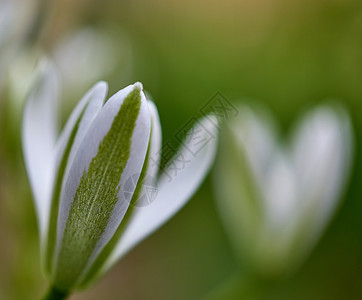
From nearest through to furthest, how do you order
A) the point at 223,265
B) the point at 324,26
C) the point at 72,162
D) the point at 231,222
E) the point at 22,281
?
the point at 72,162 < the point at 22,281 < the point at 231,222 < the point at 223,265 < the point at 324,26

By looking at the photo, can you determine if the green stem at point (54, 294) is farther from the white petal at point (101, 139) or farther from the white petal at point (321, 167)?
the white petal at point (321, 167)

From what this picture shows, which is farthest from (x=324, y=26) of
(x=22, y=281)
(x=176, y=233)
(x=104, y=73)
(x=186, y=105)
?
(x=22, y=281)

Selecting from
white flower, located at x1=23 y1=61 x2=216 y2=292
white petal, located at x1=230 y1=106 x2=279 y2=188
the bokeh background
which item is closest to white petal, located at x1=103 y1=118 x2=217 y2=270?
white flower, located at x1=23 y1=61 x2=216 y2=292

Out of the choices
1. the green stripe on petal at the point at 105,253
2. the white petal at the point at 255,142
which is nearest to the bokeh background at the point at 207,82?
the white petal at the point at 255,142

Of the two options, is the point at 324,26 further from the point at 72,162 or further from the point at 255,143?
the point at 72,162

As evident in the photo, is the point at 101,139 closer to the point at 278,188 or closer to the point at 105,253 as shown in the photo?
the point at 105,253

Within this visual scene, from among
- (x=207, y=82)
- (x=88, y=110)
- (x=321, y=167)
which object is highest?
(x=207, y=82)

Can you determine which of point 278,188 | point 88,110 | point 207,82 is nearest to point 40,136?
point 88,110
